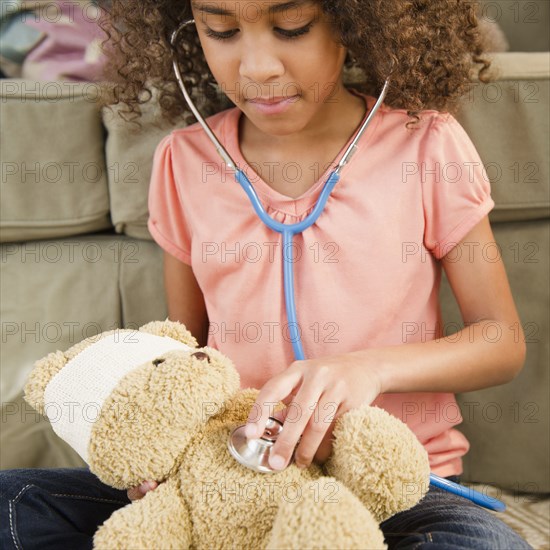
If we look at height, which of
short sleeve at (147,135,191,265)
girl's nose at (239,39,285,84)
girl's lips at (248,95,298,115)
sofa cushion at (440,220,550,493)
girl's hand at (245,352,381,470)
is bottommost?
sofa cushion at (440,220,550,493)

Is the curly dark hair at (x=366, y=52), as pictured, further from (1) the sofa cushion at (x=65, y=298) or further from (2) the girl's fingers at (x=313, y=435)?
(2) the girl's fingers at (x=313, y=435)

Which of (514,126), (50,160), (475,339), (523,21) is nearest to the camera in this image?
(475,339)

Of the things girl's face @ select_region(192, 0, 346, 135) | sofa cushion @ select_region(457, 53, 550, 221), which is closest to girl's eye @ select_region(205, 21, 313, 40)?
girl's face @ select_region(192, 0, 346, 135)

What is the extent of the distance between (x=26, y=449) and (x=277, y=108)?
68cm

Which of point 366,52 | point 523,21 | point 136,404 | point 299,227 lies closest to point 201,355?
point 136,404

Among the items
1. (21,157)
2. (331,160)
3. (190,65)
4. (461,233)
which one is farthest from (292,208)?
(21,157)

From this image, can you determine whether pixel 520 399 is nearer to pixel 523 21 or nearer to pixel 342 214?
pixel 342 214

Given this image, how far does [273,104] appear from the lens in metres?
0.92

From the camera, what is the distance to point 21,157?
1191 mm

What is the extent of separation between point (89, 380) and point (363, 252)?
411mm

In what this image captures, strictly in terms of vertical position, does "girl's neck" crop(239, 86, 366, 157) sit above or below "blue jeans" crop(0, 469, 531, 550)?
above

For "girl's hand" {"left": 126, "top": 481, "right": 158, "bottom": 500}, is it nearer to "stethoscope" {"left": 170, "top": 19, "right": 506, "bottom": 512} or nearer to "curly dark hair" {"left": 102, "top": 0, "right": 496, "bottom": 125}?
"stethoscope" {"left": 170, "top": 19, "right": 506, "bottom": 512}

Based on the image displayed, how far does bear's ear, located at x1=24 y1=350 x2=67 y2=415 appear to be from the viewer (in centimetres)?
77

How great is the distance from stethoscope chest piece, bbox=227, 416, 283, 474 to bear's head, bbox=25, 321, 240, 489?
0.04 metres
